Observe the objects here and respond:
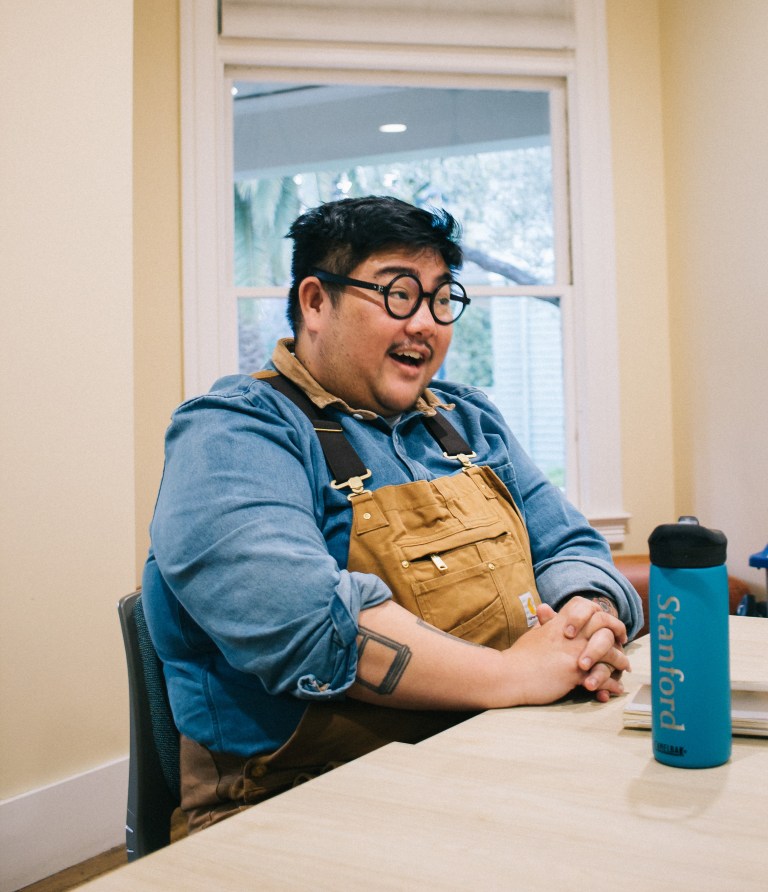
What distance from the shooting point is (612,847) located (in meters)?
0.71

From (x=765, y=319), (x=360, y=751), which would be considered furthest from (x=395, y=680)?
(x=765, y=319)

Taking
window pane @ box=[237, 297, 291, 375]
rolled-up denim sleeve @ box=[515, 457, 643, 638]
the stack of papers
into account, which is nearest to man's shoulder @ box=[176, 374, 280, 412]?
rolled-up denim sleeve @ box=[515, 457, 643, 638]

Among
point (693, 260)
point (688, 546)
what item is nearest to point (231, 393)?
point (688, 546)

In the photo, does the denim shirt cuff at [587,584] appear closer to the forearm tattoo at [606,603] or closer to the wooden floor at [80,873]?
the forearm tattoo at [606,603]

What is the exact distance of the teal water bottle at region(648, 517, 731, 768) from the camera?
833 mm

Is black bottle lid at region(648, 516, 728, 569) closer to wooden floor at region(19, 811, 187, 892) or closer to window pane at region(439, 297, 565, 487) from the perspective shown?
wooden floor at region(19, 811, 187, 892)

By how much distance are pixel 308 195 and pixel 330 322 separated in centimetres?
215

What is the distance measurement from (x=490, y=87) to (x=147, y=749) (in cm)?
321

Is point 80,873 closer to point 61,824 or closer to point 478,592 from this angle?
point 61,824

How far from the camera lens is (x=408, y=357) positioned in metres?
1.64

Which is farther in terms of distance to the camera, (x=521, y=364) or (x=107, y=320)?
(x=521, y=364)

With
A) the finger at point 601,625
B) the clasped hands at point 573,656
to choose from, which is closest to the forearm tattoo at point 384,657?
the clasped hands at point 573,656

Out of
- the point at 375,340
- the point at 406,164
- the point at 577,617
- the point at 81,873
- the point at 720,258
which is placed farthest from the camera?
the point at 406,164

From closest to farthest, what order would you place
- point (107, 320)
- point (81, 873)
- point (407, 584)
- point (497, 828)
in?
point (497, 828), point (407, 584), point (81, 873), point (107, 320)
